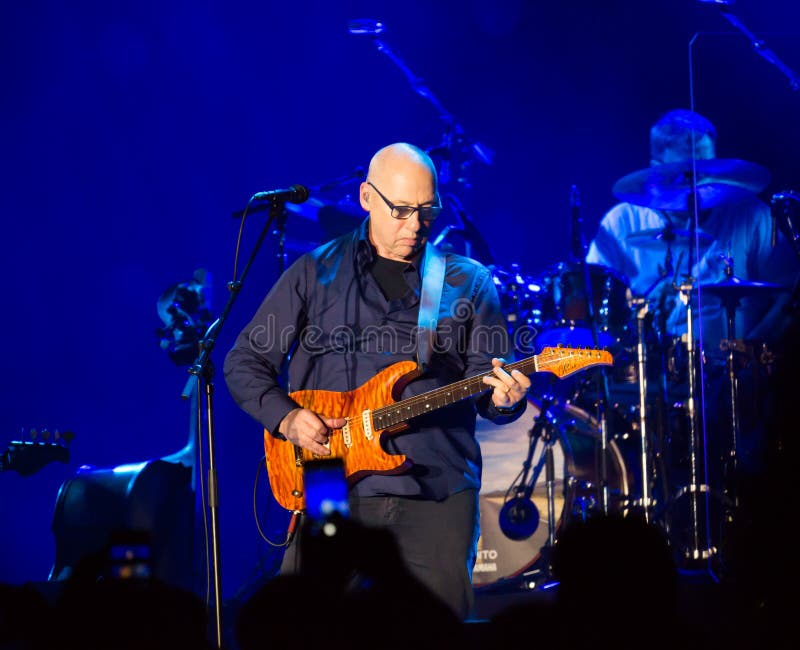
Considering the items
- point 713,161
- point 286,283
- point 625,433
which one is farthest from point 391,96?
point 286,283

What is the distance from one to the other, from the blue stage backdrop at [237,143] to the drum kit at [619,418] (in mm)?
723

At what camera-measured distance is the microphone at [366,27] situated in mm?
7125

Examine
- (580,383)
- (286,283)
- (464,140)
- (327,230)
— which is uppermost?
(464,140)

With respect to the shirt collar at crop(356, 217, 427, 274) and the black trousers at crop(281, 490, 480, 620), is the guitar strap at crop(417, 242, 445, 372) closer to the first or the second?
the shirt collar at crop(356, 217, 427, 274)

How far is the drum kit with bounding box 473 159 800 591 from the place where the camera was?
6.31 m

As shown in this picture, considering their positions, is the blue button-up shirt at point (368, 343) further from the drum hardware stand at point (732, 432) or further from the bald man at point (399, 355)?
the drum hardware stand at point (732, 432)

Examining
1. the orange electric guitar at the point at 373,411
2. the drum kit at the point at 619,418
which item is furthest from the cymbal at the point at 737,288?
the orange electric guitar at the point at 373,411

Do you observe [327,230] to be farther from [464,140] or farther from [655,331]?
[655,331]

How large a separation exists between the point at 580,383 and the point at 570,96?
262 cm

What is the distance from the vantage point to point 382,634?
2.09 meters

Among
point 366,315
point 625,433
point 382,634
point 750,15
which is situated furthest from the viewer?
point 625,433

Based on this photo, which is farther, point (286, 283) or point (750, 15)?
point (750, 15)

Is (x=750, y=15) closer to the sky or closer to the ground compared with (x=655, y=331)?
closer to the sky

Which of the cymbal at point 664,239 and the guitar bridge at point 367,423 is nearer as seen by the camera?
the guitar bridge at point 367,423
